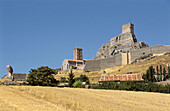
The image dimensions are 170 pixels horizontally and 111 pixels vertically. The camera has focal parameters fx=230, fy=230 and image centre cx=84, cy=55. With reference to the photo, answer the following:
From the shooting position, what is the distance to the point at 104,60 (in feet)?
306

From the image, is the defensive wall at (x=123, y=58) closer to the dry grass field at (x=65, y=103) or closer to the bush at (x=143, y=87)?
the bush at (x=143, y=87)

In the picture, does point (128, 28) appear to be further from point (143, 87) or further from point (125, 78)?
point (143, 87)

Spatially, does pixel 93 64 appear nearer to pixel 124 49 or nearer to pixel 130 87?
pixel 124 49

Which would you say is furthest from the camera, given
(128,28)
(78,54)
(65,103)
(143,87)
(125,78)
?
(78,54)

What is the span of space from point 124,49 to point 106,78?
4535cm

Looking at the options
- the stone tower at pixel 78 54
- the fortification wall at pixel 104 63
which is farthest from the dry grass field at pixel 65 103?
the stone tower at pixel 78 54

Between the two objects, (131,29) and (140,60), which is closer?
(140,60)

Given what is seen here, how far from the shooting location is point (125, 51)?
98438 mm

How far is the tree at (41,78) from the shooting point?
47.4 metres

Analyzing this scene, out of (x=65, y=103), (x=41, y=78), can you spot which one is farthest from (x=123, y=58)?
(x=65, y=103)

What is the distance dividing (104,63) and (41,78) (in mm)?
48200

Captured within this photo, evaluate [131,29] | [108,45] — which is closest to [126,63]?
[131,29]

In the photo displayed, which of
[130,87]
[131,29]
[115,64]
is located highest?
[131,29]

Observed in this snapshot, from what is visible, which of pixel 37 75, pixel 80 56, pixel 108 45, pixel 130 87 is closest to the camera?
pixel 130 87
